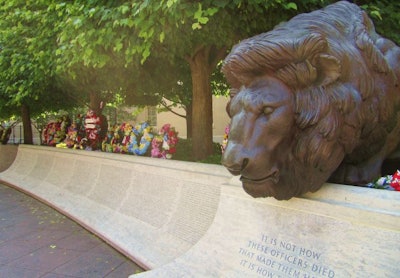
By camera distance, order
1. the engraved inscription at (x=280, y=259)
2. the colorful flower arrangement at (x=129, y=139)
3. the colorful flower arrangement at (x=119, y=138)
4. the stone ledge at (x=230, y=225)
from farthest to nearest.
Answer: the colorful flower arrangement at (x=129, y=139)
the colorful flower arrangement at (x=119, y=138)
the engraved inscription at (x=280, y=259)
the stone ledge at (x=230, y=225)

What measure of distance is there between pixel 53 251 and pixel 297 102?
13.4 ft

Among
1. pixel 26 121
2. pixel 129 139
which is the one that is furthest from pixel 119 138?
pixel 26 121

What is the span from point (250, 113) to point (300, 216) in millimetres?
883

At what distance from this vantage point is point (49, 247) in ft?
17.1

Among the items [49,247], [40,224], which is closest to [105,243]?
[49,247]

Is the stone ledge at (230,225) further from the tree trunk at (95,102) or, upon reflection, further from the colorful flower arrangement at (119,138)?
the tree trunk at (95,102)

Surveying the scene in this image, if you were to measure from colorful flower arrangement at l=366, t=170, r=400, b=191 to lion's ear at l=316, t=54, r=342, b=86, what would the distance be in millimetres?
1053

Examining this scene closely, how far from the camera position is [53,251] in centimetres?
503

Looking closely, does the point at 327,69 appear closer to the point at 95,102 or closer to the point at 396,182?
the point at 396,182

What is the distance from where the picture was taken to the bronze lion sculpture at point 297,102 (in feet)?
7.78

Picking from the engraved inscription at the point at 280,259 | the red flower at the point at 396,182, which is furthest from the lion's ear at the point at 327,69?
the engraved inscription at the point at 280,259

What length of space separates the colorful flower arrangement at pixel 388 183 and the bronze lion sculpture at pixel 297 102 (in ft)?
1.76

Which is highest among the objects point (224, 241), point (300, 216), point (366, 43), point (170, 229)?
point (366, 43)

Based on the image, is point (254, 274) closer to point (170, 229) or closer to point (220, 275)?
point (220, 275)
